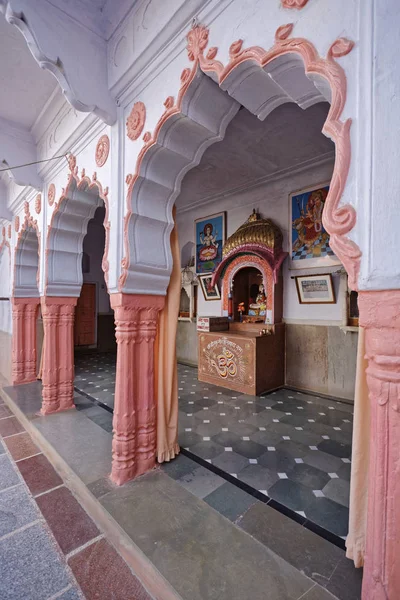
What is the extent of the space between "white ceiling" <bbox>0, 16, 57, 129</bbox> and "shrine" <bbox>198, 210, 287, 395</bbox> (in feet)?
12.0

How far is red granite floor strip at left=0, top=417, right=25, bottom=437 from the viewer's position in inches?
155

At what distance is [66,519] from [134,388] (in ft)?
3.54

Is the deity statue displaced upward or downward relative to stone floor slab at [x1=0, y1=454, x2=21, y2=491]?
upward

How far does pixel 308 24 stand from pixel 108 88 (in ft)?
6.25

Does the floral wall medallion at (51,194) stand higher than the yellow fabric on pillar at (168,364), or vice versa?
the floral wall medallion at (51,194)

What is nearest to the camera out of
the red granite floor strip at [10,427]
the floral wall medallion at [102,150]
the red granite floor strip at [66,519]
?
the red granite floor strip at [66,519]

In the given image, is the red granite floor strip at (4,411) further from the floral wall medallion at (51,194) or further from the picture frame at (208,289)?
the picture frame at (208,289)

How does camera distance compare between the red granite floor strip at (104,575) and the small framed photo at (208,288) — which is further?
the small framed photo at (208,288)

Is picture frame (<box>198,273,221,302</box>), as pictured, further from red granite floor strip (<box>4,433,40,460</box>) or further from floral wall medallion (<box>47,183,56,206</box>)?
red granite floor strip (<box>4,433,40,460</box>)

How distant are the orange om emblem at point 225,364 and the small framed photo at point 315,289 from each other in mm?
1598

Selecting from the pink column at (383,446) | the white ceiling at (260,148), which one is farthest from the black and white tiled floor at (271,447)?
the white ceiling at (260,148)

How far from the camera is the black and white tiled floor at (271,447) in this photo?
2.32 m

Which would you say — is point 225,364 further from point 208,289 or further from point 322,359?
point 208,289

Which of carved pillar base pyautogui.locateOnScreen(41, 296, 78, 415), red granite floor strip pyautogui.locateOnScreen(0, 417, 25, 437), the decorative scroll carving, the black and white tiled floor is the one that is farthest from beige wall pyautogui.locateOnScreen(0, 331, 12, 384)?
the decorative scroll carving
